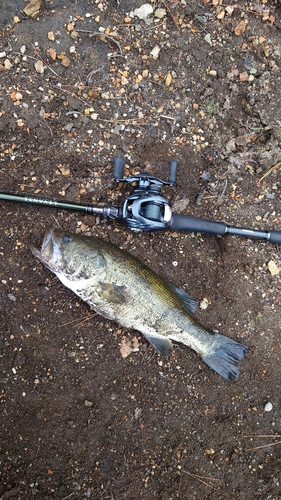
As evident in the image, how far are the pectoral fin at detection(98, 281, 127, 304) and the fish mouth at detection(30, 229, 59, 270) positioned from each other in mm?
429

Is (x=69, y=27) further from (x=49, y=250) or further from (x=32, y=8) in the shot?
(x=49, y=250)

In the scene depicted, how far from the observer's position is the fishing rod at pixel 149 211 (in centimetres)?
319

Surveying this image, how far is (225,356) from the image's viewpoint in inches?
140

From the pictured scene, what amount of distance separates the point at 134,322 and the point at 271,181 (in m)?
1.87

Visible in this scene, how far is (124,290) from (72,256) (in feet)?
1.67

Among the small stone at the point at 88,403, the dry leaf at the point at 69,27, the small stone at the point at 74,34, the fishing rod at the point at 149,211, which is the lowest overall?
the small stone at the point at 88,403

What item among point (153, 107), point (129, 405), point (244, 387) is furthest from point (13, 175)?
point (244, 387)

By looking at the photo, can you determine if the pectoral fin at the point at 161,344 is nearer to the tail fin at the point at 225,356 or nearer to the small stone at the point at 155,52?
the tail fin at the point at 225,356

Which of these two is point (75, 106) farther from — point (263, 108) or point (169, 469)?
point (169, 469)

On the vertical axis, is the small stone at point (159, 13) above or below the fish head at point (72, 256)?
above

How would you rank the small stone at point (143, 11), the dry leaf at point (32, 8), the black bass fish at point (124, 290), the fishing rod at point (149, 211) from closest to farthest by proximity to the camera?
the fishing rod at point (149, 211)
the black bass fish at point (124, 290)
the dry leaf at point (32, 8)
the small stone at point (143, 11)

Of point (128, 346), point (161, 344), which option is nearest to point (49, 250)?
point (128, 346)

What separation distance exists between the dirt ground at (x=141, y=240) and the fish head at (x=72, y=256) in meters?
0.31

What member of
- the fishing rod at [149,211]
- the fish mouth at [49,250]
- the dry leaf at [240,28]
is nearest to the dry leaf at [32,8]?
the fishing rod at [149,211]
